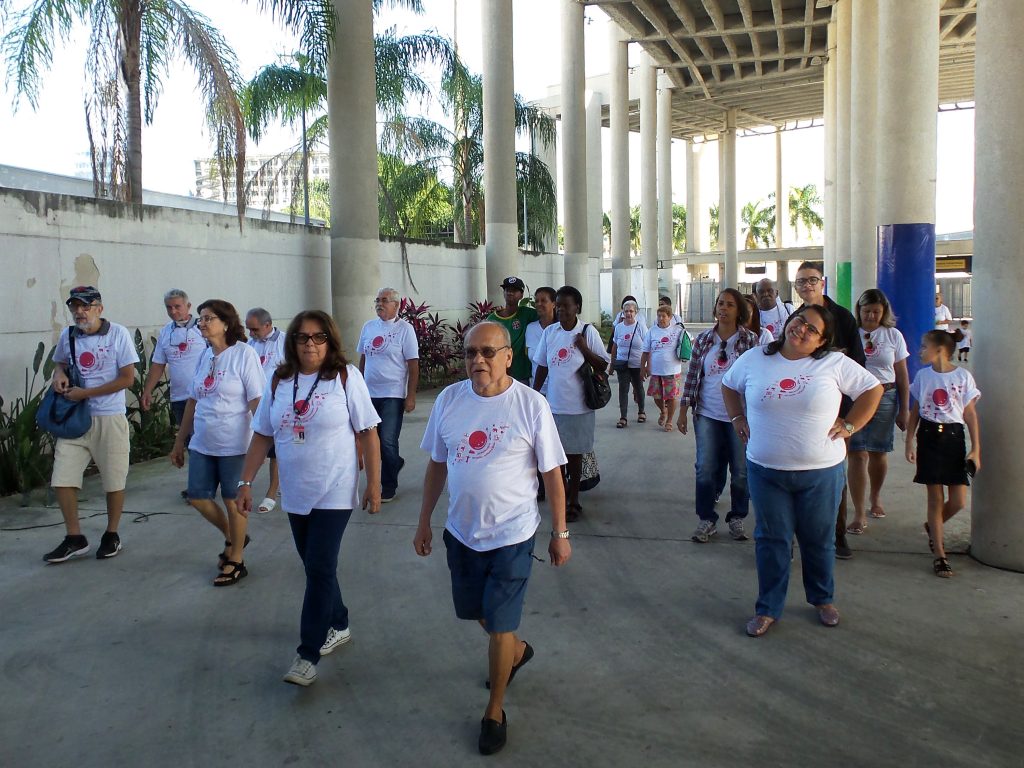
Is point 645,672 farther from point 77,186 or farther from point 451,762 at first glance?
point 77,186

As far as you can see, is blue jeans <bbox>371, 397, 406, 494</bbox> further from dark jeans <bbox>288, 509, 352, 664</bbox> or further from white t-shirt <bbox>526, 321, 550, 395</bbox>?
dark jeans <bbox>288, 509, 352, 664</bbox>

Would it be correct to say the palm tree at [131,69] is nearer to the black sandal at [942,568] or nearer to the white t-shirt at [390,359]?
the white t-shirt at [390,359]

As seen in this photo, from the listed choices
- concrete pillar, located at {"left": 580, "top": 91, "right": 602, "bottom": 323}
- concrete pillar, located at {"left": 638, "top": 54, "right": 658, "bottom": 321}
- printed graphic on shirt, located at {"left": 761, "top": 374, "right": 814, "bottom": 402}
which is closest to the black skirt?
printed graphic on shirt, located at {"left": 761, "top": 374, "right": 814, "bottom": 402}

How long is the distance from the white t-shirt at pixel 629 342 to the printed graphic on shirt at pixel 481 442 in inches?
346

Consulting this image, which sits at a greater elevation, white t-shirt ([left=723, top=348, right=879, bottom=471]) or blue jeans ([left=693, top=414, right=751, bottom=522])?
white t-shirt ([left=723, top=348, right=879, bottom=471])

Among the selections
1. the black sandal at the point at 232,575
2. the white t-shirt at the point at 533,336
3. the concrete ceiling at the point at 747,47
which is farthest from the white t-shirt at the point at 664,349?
the concrete ceiling at the point at 747,47

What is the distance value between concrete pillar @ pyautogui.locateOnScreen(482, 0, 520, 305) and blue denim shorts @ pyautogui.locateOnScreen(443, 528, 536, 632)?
16.7 metres

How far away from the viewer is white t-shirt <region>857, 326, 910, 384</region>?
6660mm

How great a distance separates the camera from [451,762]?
11.6 feet

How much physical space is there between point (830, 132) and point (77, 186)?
78.4 feet

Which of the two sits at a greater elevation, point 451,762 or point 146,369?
point 146,369

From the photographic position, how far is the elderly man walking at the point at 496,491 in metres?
3.69

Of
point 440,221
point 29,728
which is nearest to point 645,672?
point 29,728

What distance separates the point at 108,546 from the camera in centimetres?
632
